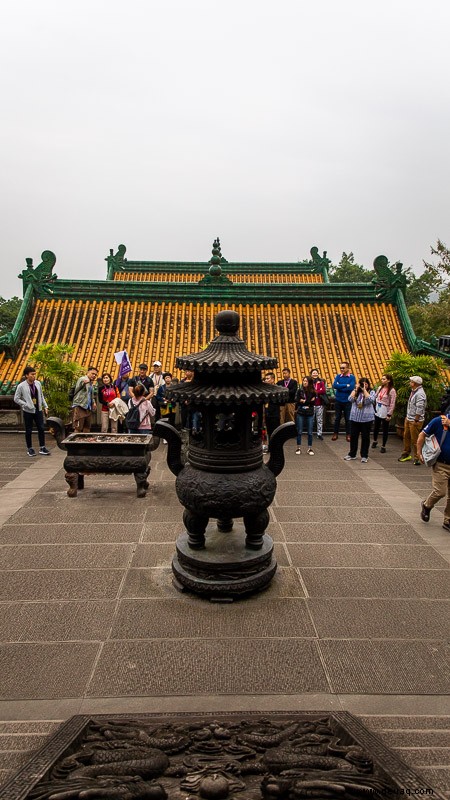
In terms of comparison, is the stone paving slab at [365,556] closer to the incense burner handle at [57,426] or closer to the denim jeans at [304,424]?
the incense burner handle at [57,426]

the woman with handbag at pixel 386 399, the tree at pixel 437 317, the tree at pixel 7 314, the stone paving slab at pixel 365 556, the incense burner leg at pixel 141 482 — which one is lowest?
the stone paving slab at pixel 365 556

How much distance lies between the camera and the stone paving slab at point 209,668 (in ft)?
12.1

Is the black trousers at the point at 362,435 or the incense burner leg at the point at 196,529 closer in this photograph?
the incense burner leg at the point at 196,529

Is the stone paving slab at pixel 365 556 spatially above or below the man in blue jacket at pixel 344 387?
below

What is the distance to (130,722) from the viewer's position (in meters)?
3.15

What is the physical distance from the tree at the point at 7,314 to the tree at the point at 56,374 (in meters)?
22.5

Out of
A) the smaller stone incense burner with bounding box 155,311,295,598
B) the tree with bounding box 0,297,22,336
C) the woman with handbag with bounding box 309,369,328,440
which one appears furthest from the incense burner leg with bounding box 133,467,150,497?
the tree with bounding box 0,297,22,336

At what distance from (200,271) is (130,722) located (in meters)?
17.5

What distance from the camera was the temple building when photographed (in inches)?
468

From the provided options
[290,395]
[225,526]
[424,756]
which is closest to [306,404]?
[290,395]

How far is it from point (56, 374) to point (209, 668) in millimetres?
7598

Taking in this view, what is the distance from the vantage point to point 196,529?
513 centimetres

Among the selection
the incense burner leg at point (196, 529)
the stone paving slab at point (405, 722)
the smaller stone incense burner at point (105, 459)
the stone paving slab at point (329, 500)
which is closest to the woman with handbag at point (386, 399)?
the stone paving slab at point (329, 500)

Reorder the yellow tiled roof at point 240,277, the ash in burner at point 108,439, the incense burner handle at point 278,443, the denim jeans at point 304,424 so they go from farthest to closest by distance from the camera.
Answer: the yellow tiled roof at point 240,277
the denim jeans at point 304,424
the ash in burner at point 108,439
the incense burner handle at point 278,443
